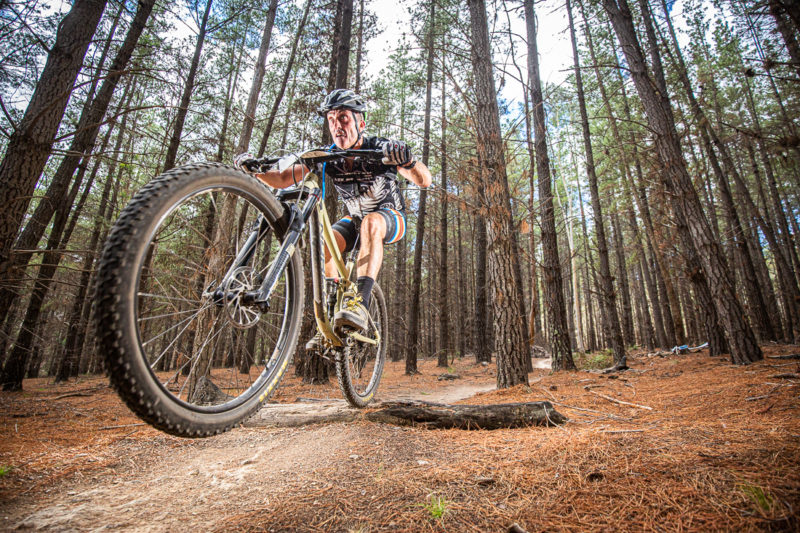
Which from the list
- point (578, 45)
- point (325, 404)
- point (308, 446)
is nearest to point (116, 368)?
point (308, 446)

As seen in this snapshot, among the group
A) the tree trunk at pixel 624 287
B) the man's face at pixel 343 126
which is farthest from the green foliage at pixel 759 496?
the tree trunk at pixel 624 287

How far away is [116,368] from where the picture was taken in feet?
3.55

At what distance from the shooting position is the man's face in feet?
9.18

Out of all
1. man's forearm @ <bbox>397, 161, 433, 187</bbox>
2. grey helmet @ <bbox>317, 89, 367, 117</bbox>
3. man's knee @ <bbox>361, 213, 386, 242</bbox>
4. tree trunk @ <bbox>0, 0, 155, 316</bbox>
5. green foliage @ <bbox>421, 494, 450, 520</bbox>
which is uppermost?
tree trunk @ <bbox>0, 0, 155, 316</bbox>

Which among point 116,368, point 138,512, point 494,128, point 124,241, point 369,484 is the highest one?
point 494,128

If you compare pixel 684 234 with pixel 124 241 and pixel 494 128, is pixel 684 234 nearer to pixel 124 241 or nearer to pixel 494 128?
pixel 494 128

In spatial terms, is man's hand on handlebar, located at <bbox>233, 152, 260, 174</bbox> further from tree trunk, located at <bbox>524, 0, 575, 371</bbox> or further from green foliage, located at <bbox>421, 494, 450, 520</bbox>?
tree trunk, located at <bbox>524, 0, 575, 371</bbox>

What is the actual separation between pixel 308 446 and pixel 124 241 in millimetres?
2057

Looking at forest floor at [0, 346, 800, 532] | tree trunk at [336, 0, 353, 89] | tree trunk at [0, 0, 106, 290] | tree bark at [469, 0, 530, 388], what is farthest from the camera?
tree trunk at [336, 0, 353, 89]

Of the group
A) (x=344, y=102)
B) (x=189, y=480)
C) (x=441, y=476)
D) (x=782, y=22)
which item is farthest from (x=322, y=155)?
(x=782, y=22)

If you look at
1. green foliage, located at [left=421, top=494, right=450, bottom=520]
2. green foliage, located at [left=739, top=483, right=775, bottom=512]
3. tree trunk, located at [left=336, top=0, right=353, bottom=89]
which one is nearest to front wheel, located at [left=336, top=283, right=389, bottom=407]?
green foliage, located at [left=421, top=494, right=450, bottom=520]

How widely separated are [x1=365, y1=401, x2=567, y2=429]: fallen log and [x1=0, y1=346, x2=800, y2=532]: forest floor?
13 centimetres

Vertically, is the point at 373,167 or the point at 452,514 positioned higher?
the point at 373,167

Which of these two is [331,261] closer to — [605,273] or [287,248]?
[287,248]
